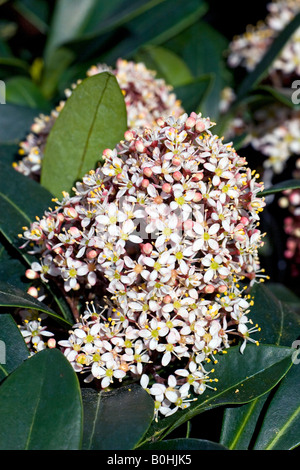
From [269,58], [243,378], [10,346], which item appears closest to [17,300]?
[10,346]

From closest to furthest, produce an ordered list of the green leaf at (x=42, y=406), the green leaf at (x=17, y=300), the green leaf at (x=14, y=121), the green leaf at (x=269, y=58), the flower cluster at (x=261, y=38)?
the green leaf at (x=42, y=406), the green leaf at (x=17, y=300), the green leaf at (x=14, y=121), the green leaf at (x=269, y=58), the flower cluster at (x=261, y=38)

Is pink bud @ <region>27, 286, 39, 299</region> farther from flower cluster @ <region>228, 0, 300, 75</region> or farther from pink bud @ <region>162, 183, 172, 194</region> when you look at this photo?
flower cluster @ <region>228, 0, 300, 75</region>

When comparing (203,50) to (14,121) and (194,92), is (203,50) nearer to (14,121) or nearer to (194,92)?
(194,92)

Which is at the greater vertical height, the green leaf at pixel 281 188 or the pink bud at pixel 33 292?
the green leaf at pixel 281 188

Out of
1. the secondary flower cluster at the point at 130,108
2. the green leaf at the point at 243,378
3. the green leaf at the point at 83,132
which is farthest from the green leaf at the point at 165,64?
the green leaf at the point at 243,378

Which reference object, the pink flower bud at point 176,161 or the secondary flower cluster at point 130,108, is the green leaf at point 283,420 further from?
the secondary flower cluster at point 130,108

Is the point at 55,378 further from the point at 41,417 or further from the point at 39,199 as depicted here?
the point at 39,199

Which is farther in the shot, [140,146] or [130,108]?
[130,108]
